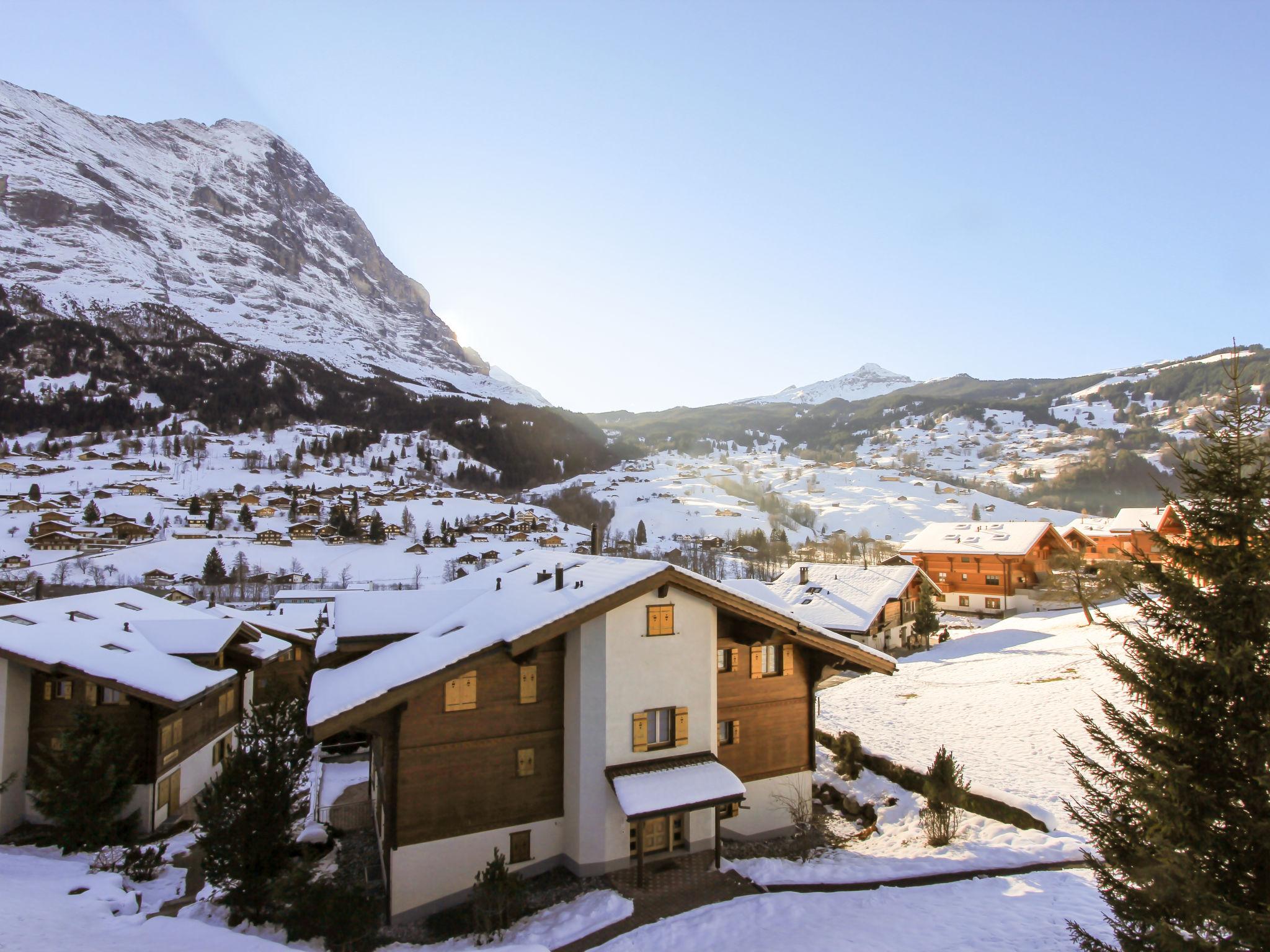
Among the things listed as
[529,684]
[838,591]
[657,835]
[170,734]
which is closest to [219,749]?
[170,734]

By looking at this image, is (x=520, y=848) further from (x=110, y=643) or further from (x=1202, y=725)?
(x=110, y=643)

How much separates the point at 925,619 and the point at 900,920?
41047 millimetres

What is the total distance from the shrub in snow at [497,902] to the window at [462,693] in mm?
3249

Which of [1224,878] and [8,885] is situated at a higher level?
[1224,878]

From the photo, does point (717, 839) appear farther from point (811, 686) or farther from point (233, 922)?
point (233, 922)

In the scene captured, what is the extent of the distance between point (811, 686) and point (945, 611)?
5825 centimetres

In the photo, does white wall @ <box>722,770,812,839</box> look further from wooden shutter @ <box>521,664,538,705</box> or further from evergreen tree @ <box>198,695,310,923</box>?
evergreen tree @ <box>198,695,310,923</box>

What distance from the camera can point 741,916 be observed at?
12883mm

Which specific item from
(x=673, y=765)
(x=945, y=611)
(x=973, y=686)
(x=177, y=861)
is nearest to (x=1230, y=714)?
(x=673, y=765)

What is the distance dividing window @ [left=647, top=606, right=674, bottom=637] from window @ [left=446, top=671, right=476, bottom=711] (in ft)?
14.6

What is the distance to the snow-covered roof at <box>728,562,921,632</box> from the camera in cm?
4853

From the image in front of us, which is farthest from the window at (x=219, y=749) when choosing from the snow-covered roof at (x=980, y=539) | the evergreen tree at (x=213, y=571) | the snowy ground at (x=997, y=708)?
the evergreen tree at (x=213, y=571)

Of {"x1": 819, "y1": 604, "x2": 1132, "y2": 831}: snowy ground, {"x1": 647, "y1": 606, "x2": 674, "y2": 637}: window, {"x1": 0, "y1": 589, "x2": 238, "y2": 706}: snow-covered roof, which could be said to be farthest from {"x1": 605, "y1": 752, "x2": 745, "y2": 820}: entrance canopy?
{"x1": 0, "y1": 589, "x2": 238, "y2": 706}: snow-covered roof

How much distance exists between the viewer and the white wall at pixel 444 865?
46.2 feet
